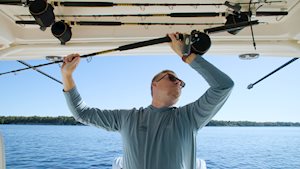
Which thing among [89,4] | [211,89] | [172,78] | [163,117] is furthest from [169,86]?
[89,4]

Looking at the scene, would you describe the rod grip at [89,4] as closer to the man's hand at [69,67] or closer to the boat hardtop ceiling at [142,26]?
the boat hardtop ceiling at [142,26]

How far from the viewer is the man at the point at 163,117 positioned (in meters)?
1.66

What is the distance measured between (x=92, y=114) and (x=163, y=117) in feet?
1.36

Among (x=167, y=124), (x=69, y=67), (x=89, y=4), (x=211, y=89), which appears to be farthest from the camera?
(x=89, y=4)

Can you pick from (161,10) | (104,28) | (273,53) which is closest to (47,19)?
(104,28)

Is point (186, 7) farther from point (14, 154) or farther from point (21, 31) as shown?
point (14, 154)

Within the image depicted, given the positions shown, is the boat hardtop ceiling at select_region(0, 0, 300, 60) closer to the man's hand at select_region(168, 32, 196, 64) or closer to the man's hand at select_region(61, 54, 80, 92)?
the man's hand at select_region(61, 54, 80, 92)

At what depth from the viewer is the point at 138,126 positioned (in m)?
1.85

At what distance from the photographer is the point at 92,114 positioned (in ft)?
6.57

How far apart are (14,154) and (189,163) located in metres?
16.8

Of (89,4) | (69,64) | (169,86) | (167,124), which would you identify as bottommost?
(167,124)

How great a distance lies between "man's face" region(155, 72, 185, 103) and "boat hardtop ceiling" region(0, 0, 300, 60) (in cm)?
52

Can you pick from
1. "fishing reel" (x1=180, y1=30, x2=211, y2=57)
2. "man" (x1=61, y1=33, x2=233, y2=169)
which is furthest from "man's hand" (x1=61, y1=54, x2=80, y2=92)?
"fishing reel" (x1=180, y1=30, x2=211, y2=57)

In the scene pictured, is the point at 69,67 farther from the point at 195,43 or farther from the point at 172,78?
the point at 195,43
